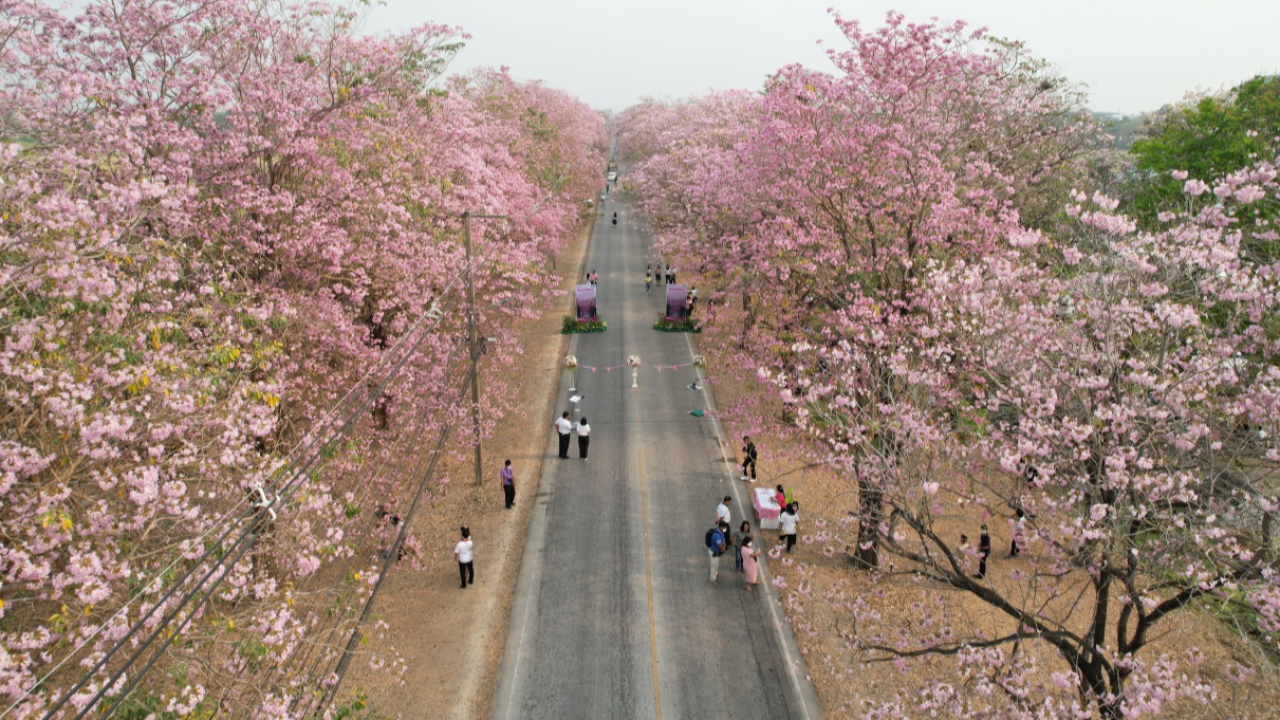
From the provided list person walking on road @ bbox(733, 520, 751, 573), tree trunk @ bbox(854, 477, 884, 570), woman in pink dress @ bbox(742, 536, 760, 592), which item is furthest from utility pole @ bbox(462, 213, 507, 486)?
tree trunk @ bbox(854, 477, 884, 570)

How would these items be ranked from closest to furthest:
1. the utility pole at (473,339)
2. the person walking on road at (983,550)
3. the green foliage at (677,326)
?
the person walking on road at (983,550) < the utility pole at (473,339) < the green foliage at (677,326)

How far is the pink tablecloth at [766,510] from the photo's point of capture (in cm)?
1652

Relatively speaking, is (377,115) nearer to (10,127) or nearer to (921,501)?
(10,127)

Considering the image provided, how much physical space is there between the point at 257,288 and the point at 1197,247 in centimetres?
1388

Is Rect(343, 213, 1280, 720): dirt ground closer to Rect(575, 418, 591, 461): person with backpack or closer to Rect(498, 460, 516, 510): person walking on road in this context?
Rect(498, 460, 516, 510): person walking on road

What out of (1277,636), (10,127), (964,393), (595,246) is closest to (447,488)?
(10,127)

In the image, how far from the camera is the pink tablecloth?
16.5m

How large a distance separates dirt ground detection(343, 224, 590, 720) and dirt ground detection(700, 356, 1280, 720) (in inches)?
234

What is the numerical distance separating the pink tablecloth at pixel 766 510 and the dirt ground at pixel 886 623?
0.78m

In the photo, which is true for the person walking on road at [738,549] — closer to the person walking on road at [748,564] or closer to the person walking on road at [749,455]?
the person walking on road at [748,564]

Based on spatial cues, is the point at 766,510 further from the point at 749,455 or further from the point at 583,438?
the point at 583,438

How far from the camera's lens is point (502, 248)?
21.4m

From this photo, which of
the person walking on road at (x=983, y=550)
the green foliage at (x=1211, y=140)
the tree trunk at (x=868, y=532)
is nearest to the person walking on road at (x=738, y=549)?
the tree trunk at (x=868, y=532)

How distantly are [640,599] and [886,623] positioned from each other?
195 inches
